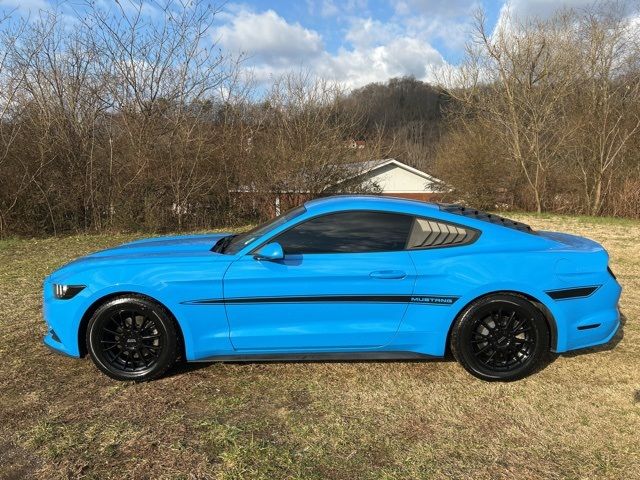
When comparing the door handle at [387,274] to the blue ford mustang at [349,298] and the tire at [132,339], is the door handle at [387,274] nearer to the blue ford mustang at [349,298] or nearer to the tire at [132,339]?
the blue ford mustang at [349,298]

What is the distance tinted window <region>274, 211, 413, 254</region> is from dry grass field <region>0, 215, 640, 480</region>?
1040mm

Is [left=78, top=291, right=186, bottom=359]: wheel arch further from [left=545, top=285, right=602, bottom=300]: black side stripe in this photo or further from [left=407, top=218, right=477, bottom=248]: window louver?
[left=545, top=285, right=602, bottom=300]: black side stripe

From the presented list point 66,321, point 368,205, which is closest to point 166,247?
point 66,321

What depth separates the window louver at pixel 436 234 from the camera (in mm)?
3637

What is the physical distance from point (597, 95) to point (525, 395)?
20220 millimetres

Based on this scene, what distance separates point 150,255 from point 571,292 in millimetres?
3231

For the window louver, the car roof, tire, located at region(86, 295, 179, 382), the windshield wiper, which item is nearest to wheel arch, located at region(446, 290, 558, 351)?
the window louver

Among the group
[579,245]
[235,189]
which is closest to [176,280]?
[579,245]

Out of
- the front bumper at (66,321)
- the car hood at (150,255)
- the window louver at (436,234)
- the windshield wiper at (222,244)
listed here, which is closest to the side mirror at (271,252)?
the car hood at (150,255)

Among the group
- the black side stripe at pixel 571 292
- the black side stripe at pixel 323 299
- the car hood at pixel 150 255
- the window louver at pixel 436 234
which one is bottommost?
the black side stripe at pixel 323 299

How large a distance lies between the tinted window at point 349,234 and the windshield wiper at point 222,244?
1.81 feet

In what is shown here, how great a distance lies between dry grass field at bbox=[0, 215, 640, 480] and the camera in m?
2.71

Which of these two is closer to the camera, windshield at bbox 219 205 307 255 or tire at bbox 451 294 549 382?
tire at bbox 451 294 549 382

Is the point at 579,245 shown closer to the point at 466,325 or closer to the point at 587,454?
the point at 466,325
